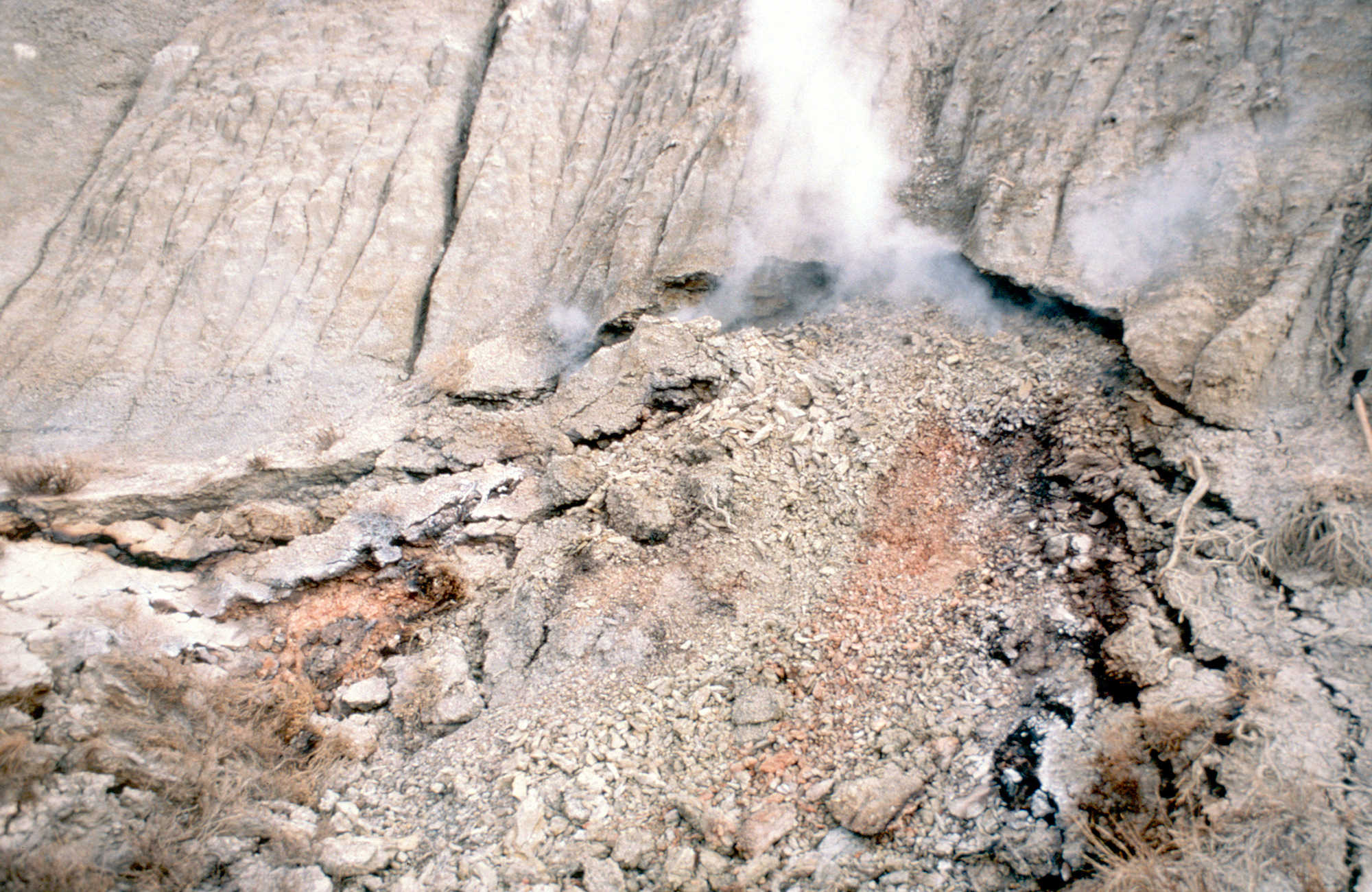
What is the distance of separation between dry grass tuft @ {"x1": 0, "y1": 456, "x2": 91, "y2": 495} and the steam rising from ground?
15.2 ft

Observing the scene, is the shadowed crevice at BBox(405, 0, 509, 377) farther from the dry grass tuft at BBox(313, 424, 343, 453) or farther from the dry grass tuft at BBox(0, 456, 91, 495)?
the dry grass tuft at BBox(0, 456, 91, 495)

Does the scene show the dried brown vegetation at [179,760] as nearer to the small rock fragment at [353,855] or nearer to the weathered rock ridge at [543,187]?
the small rock fragment at [353,855]

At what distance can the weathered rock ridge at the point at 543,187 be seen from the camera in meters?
3.80

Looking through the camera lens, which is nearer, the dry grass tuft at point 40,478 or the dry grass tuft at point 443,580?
the dry grass tuft at point 443,580

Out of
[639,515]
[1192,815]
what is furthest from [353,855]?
[1192,815]

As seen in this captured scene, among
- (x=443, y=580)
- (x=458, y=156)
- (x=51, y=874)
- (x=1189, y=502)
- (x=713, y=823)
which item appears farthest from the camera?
(x=458, y=156)

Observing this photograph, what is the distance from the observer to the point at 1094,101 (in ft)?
15.0

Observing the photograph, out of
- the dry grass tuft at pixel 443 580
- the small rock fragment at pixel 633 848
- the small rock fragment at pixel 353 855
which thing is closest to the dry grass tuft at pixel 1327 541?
the small rock fragment at pixel 633 848

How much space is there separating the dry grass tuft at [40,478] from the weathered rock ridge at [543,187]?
0.64 m

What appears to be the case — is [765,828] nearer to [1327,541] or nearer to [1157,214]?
[1327,541]

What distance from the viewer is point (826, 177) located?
5.31 m

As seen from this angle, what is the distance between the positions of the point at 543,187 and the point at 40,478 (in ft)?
14.0

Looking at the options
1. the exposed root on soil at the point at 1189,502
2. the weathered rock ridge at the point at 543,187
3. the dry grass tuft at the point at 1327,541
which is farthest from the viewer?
the weathered rock ridge at the point at 543,187

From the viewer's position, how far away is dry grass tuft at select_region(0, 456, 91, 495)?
4.63 m
